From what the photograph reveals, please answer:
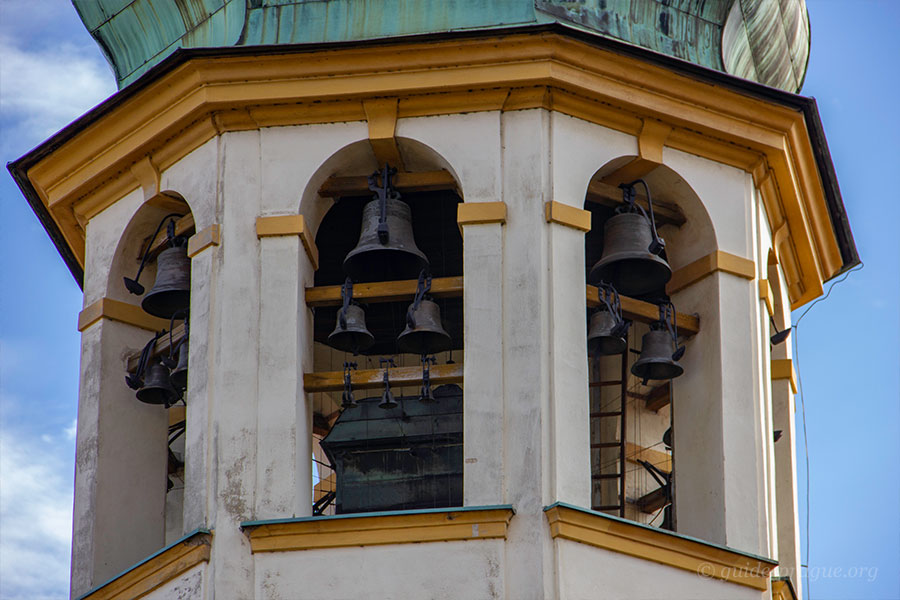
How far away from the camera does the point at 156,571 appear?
2144 centimetres

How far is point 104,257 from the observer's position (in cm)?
2356

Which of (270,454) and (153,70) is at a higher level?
(153,70)

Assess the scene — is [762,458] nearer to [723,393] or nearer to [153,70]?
[723,393]

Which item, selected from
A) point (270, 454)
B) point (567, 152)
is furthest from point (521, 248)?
point (270, 454)

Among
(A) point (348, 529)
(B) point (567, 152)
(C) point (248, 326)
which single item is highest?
(B) point (567, 152)

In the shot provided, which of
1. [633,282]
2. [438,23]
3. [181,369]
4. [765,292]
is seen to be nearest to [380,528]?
Answer: [181,369]

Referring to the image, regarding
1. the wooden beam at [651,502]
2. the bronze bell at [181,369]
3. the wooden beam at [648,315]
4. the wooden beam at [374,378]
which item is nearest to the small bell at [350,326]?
the wooden beam at [374,378]

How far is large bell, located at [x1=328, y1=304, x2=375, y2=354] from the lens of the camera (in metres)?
22.1

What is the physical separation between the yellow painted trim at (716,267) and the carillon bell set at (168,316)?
394 centimetres

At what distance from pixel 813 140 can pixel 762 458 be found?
2971 millimetres

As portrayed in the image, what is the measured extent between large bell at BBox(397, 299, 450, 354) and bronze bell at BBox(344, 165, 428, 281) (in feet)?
1.31

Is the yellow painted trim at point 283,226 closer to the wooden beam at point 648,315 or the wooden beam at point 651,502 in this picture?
the wooden beam at point 648,315

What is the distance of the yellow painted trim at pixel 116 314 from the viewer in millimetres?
23406

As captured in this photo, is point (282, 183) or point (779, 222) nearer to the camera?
point (282, 183)
